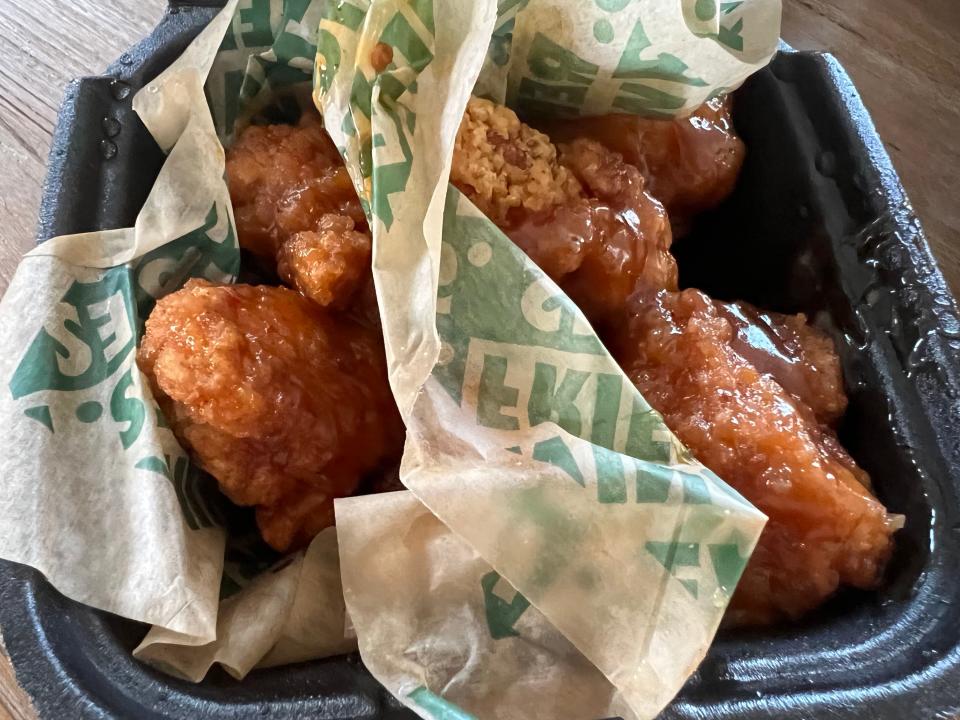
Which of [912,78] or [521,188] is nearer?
[521,188]

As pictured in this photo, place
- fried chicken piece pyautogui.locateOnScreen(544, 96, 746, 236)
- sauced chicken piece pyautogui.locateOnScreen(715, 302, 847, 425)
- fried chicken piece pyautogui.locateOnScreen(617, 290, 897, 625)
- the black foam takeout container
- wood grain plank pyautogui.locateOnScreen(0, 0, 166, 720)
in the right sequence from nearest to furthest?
the black foam takeout container, fried chicken piece pyautogui.locateOnScreen(617, 290, 897, 625), sauced chicken piece pyautogui.locateOnScreen(715, 302, 847, 425), fried chicken piece pyautogui.locateOnScreen(544, 96, 746, 236), wood grain plank pyautogui.locateOnScreen(0, 0, 166, 720)

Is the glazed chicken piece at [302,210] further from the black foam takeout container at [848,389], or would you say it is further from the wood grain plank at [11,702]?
the wood grain plank at [11,702]

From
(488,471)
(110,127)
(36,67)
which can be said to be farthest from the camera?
(36,67)

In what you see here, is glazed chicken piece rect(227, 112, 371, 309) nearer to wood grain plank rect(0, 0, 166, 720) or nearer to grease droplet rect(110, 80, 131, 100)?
grease droplet rect(110, 80, 131, 100)

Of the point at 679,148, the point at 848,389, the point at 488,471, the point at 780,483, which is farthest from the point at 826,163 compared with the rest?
the point at 488,471

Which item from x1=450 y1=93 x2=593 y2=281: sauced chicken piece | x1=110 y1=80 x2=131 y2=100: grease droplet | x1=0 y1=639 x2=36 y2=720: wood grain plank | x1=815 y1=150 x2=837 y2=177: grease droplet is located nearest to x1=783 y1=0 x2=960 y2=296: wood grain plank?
x1=815 y1=150 x2=837 y2=177: grease droplet

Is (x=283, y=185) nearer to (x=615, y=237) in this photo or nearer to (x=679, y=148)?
(x=615, y=237)

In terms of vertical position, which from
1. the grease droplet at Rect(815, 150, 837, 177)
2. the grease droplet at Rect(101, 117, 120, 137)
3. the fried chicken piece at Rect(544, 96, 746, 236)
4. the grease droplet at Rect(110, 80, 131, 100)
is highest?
the grease droplet at Rect(815, 150, 837, 177)

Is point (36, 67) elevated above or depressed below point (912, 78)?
below
